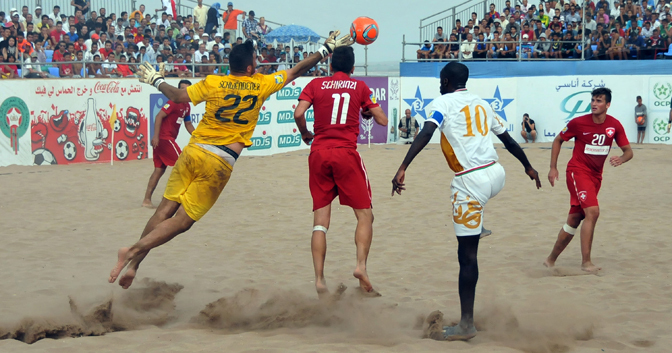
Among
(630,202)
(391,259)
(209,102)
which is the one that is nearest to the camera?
(209,102)

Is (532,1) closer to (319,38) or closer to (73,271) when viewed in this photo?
(319,38)

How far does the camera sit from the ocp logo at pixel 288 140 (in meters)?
18.2

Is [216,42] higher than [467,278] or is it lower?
higher

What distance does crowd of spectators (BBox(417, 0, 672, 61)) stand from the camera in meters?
21.1

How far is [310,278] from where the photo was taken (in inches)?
242

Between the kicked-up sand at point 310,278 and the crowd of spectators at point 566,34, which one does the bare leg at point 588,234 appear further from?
the crowd of spectators at point 566,34

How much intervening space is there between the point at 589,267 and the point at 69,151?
40.2 feet

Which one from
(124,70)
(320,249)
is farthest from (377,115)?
(124,70)

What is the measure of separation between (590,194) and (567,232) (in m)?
0.42

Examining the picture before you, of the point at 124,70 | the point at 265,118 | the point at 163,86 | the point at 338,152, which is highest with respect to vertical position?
the point at 124,70

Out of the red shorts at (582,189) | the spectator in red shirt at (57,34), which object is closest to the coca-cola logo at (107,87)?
the spectator in red shirt at (57,34)

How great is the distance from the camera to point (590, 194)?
245 inches

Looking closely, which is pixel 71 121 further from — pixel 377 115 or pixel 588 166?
pixel 588 166

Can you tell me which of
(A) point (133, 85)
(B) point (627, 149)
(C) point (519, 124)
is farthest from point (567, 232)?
(C) point (519, 124)
